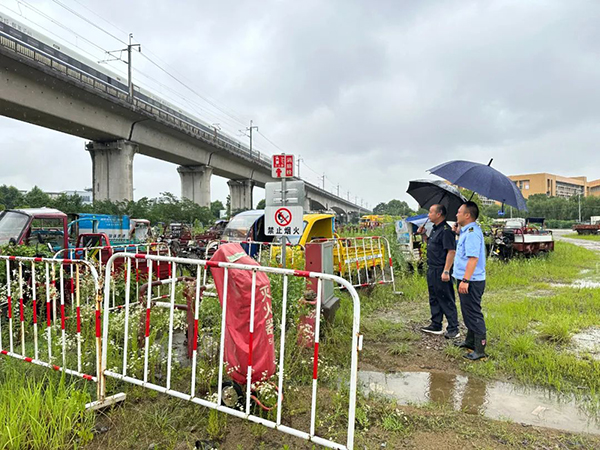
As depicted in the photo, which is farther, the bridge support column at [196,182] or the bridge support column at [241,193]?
the bridge support column at [241,193]

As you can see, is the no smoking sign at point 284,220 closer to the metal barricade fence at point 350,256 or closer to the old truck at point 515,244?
the metal barricade fence at point 350,256

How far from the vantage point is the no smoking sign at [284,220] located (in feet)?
15.9

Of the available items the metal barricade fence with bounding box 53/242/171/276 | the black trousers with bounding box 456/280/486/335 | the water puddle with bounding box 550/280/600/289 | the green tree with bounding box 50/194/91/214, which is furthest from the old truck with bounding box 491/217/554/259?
the green tree with bounding box 50/194/91/214

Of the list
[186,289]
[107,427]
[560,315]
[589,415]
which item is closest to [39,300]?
[186,289]

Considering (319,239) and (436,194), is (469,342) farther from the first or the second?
(319,239)

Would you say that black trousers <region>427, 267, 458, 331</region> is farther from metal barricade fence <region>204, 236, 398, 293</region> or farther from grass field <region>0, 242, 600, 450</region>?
metal barricade fence <region>204, 236, 398, 293</region>

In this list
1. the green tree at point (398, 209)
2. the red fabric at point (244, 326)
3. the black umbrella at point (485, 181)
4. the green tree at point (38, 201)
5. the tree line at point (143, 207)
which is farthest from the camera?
the green tree at point (398, 209)

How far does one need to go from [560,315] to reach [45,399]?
643 centimetres

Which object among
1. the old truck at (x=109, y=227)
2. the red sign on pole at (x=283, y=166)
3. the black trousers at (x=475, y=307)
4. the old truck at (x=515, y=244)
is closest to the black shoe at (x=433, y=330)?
the black trousers at (x=475, y=307)

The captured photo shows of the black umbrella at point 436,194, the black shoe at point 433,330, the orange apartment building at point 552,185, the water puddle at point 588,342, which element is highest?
the orange apartment building at point 552,185

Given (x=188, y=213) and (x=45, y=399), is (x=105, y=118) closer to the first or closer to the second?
(x=188, y=213)

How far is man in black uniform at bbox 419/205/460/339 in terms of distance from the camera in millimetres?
4711

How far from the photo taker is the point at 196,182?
32969mm

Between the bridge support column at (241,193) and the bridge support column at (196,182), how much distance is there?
1028 cm
